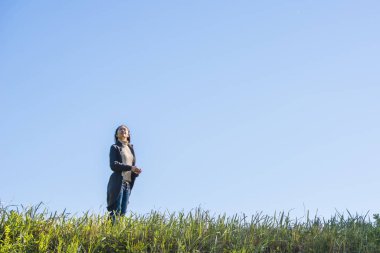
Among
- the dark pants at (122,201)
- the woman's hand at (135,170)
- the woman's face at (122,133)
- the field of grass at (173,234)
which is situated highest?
the woman's face at (122,133)

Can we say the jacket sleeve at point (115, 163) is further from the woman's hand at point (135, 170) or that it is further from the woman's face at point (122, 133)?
the woman's face at point (122, 133)

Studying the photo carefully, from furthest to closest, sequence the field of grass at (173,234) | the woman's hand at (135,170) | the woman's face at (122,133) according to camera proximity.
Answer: the woman's face at (122,133), the woman's hand at (135,170), the field of grass at (173,234)

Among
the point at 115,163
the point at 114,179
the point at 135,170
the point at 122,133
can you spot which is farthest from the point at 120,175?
the point at 122,133

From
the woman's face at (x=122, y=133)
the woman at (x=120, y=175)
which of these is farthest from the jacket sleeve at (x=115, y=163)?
the woman's face at (x=122, y=133)

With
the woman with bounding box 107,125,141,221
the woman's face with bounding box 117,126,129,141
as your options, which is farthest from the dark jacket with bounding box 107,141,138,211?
the woman's face with bounding box 117,126,129,141

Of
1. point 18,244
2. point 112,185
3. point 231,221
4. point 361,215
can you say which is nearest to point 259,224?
point 231,221

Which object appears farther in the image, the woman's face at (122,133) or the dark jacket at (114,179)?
the woman's face at (122,133)

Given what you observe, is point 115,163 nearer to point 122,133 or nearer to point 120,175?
point 120,175

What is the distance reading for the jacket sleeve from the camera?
11370 mm

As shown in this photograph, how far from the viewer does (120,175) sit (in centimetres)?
1155

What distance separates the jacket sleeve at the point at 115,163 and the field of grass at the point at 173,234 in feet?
4.09

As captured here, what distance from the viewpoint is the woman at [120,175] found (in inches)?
449

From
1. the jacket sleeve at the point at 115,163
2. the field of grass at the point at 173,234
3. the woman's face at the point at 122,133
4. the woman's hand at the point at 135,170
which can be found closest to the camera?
the field of grass at the point at 173,234

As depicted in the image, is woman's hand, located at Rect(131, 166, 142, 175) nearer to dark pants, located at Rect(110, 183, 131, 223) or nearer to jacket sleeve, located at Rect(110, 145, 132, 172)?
jacket sleeve, located at Rect(110, 145, 132, 172)
